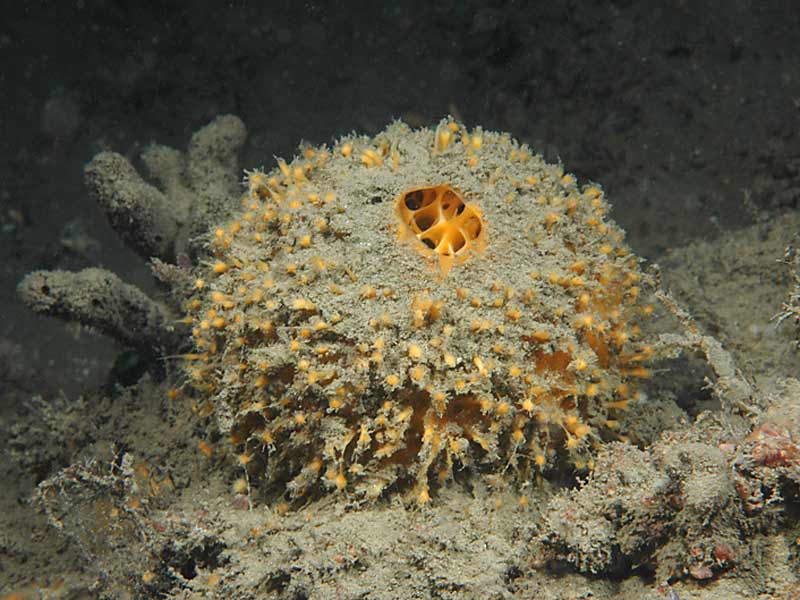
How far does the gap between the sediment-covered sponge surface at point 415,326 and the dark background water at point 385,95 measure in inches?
84.0

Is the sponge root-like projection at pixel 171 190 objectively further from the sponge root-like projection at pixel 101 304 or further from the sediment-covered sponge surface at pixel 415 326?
the sediment-covered sponge surface at pixel 415 326

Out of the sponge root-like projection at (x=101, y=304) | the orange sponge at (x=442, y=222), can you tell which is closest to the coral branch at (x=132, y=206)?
the sponge root-like projection at (x=101, y=304)

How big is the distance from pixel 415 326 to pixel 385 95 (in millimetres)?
4214

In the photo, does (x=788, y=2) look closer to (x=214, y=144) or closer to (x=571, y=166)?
(x=571, y=166)

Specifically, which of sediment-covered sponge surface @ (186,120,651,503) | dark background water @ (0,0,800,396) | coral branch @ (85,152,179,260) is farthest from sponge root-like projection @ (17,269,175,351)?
dark background water @ (0,0,800,396)

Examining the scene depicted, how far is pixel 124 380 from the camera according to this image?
359cm

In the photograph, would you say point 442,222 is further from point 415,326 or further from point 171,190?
point 171,190

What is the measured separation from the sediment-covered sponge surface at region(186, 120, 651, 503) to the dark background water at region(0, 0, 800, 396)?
2.13 m

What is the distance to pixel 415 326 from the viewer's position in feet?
7.08

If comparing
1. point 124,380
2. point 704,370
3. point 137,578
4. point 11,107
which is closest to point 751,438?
point 704,370

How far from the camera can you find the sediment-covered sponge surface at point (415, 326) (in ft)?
7.13

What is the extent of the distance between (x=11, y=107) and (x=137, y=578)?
614 centimetres

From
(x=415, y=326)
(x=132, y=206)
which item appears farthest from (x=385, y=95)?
(x=415, y=326)

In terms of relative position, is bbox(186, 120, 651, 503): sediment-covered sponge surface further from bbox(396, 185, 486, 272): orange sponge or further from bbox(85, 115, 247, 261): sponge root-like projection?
bbox(85, 115, 247, 261): sponge root-like projection
